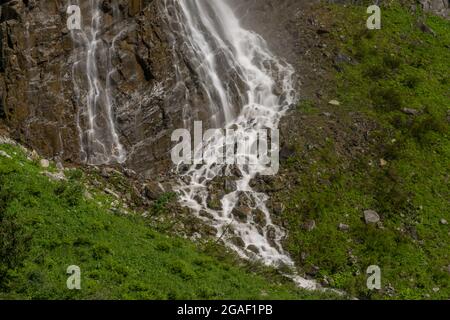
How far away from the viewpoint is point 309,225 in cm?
2519

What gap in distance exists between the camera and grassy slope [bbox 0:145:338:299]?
712 inches

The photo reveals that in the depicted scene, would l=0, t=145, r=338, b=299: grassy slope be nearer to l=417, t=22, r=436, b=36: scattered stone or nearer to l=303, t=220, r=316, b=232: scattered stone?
l=303, t=220, r=316, b=232: scattered stone

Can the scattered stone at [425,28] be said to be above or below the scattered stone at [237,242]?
above

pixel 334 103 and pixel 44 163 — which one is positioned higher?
pixel 334 103

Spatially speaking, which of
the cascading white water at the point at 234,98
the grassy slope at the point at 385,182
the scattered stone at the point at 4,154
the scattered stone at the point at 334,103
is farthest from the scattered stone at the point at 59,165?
the scattered stone at the point at 334,103

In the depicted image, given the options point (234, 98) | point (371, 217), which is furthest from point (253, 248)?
point (234, 98)

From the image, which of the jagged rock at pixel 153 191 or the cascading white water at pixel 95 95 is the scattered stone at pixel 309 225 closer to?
the jagged rock at pixel 153 191

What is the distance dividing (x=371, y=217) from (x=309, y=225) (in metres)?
2.77

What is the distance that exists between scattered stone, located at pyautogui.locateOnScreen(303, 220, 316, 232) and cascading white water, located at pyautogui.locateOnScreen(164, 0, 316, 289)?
101cm

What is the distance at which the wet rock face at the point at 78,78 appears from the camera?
1042 inches

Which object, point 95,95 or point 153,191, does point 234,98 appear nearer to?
point 95,95

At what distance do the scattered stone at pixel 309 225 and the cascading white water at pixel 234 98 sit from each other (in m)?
1.01

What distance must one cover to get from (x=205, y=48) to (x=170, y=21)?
2.29m
